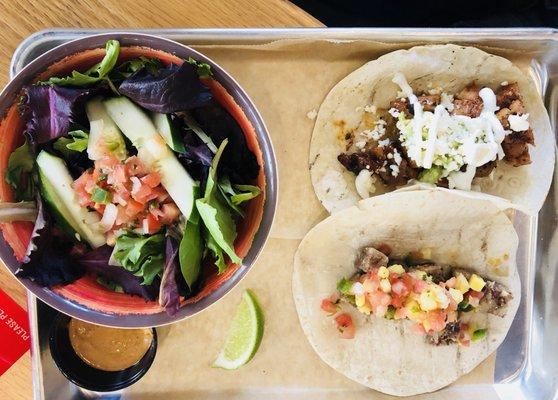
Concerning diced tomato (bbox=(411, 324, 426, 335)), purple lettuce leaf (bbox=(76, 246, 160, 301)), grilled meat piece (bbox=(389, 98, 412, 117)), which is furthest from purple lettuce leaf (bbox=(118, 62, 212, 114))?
diced tomato (bbox=(411, 324, 426, 335))

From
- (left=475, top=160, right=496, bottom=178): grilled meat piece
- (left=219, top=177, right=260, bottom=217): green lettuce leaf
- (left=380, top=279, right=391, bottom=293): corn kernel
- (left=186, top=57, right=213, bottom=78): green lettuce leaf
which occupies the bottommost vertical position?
(left=380, top=279, right=391, bottom=293): corn kernel

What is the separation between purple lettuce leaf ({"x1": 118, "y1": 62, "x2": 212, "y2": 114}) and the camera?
74.7 inches

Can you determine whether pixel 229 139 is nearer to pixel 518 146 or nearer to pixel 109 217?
pixel 109 217

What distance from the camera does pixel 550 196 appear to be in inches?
104

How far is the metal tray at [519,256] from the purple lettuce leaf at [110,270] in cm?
44

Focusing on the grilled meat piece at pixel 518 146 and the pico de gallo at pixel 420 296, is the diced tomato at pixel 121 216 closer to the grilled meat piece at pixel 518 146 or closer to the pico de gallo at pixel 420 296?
the pico de gallo at pixel 420 296

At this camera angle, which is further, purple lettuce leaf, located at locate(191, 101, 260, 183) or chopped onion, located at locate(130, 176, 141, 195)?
purple lettuce leaf, located at locate(191, 101, 260, 183)

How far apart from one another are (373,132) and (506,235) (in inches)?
28.4

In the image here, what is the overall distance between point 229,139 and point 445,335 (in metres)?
1.34

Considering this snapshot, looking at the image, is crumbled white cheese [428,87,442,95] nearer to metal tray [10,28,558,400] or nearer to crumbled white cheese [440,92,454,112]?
Answer: crumbled white cheese [440,92,454,112]

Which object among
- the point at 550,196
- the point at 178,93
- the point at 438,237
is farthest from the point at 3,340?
the point at 550,196

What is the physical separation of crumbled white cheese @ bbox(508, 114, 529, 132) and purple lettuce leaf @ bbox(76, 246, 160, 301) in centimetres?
151

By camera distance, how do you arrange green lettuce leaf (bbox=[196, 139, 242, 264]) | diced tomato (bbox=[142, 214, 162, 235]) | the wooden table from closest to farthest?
1. green lettuce leaf (bbox=[196, 139, 242, 264])
2. diced tomato (bbox=[142, 214, 162, 235])
3. the wooden table

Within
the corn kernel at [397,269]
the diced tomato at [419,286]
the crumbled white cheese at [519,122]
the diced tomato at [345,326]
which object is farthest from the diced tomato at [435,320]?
the crumbled white cheese at [519,122]
